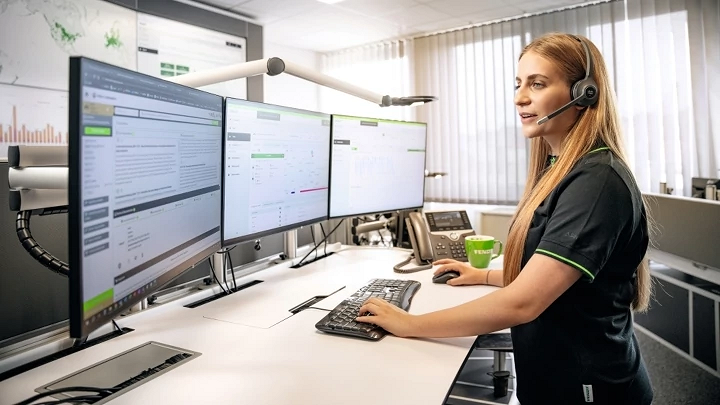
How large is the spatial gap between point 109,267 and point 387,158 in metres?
1.35

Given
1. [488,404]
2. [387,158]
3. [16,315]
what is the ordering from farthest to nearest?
[387,158] → [488,404] → [16,315]

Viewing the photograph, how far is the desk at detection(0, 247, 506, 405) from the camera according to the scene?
2.43 ft

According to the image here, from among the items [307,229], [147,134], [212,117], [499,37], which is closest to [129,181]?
[147,134]

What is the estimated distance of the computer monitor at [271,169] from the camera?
121cm

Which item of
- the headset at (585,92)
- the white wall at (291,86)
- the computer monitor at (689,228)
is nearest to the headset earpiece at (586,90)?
the headset at (585,92)

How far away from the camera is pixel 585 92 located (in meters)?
0.98

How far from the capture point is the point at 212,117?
3.58 ft

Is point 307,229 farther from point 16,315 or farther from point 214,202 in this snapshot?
point 16,315

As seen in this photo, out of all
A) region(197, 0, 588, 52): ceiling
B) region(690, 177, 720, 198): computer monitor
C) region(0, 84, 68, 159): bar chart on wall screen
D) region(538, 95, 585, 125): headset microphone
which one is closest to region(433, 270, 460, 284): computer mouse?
region(538, 95, 585, 125): headset microphone

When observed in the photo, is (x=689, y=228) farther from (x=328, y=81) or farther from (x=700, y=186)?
(x=328, y=81)

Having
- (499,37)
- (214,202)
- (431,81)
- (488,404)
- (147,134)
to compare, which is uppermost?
(499,37)

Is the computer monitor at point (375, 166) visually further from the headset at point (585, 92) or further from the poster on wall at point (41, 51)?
the poster on wall at point (41, 51)

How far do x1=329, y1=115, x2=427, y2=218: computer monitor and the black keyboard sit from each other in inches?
19.9

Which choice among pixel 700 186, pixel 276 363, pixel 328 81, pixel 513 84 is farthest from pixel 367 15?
pixel 276 363
